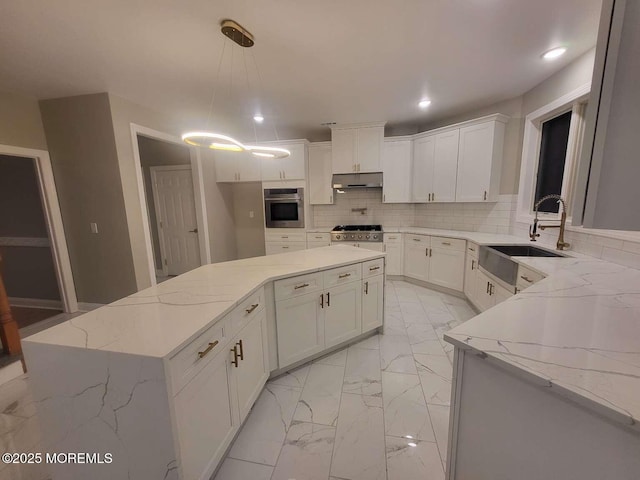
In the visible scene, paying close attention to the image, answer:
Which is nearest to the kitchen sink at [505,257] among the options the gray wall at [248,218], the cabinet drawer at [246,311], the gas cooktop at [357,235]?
the gas cooktop at [357,235]

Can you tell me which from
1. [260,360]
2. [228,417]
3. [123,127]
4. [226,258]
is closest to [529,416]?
[228,417]

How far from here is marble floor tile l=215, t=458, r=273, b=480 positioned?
1334 millimetres

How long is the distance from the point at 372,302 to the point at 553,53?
2.75 meters

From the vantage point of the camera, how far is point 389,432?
1.57m

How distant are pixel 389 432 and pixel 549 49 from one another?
330cm

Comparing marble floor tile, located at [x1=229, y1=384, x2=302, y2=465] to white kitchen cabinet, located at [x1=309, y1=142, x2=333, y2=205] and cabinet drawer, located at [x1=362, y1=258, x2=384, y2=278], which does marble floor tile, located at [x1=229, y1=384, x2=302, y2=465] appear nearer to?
cabinet drawer, located at [x1=362, y1=258, x2=384, y2=278]

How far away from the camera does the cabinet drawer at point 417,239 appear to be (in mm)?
3865

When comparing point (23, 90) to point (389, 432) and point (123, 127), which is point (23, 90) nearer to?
point (123, 127)

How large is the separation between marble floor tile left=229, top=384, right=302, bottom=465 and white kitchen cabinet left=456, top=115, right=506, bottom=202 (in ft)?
11.1

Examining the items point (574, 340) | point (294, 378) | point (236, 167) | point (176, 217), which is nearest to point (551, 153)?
point (574, 340)

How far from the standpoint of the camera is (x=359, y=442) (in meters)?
1.51

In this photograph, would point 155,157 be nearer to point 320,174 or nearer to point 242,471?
point 320,174

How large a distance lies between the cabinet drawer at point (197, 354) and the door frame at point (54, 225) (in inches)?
132

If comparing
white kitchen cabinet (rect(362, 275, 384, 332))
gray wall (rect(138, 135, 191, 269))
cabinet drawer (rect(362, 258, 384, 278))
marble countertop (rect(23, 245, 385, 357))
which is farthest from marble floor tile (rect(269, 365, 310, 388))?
gray wall (rect(138, 135, 191, 269))
